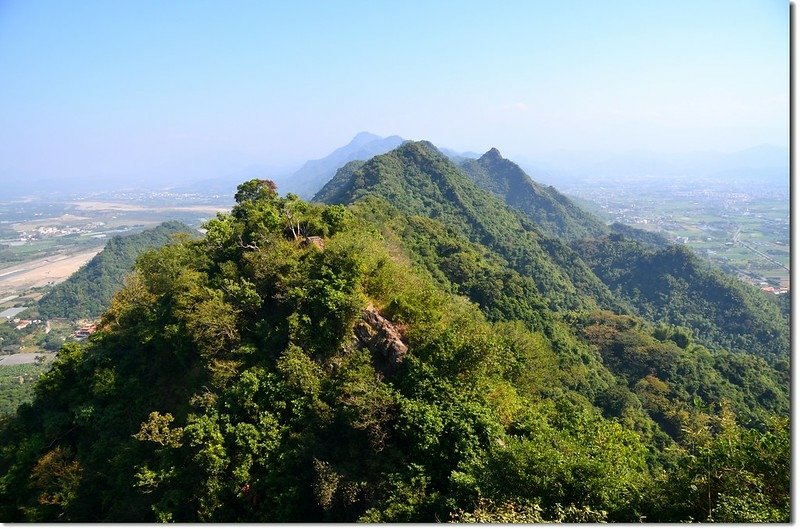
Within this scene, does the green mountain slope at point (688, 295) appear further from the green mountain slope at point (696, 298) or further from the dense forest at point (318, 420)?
the dense forest at point (318, 420)

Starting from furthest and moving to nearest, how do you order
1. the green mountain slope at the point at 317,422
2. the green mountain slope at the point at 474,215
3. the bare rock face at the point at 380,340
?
the green mountain slope at the point at 474,215, the bare rock face at the point at 380,340, the green mountain slope at the point at 317,422

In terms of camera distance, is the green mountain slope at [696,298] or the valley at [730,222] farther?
the valley at [730,222]

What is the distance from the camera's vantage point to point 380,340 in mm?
13406

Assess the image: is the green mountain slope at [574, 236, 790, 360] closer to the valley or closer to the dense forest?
the valley

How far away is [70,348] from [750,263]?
109859mm

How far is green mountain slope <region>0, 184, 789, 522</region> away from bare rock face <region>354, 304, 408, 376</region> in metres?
0.06

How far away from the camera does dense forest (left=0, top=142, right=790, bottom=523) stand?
826 cm

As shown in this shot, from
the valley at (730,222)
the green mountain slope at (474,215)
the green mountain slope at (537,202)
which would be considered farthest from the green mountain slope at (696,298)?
the green mountain slope at (537,202)

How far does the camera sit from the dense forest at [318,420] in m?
8.26

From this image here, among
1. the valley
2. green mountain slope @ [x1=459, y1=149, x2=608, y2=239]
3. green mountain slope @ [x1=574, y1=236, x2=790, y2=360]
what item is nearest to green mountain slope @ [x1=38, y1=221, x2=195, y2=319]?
green mountain slope @ [x1=574, y1=236, x2=790, y2=360]

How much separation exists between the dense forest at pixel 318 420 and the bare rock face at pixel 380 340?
0.06 meters

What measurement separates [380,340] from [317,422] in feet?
9.62

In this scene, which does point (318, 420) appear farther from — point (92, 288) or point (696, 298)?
point (92, 288)

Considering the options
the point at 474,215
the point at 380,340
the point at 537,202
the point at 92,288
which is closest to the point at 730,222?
the point at 537,202
